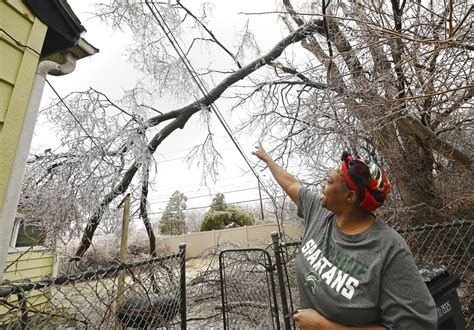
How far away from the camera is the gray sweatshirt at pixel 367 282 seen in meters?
0.87

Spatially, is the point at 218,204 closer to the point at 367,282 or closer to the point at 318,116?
the point at 318,116

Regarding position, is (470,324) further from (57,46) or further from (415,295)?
(57,46)

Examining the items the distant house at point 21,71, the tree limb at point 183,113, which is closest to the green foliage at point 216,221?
the tree limb at point 183,113

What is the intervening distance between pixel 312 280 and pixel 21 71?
198 cm

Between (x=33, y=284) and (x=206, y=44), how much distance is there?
5.06 metres

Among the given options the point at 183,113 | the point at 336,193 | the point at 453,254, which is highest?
the point at 183,113

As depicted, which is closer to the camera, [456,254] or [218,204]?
[456,254]

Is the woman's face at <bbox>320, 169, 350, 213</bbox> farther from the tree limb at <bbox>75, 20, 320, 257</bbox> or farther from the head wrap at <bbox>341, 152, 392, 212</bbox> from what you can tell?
the tree limb at <bbox>75, 20, 320, 257</bbox>

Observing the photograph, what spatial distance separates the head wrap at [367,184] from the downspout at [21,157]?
176cm

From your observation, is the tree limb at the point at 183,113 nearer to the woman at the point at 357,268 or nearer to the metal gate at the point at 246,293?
the metal gate at the point at 246,293

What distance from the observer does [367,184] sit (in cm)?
116

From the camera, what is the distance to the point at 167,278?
2400mm

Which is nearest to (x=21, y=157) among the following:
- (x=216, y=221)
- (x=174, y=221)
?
(x=216, y=221)

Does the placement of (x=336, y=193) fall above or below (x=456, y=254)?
above
